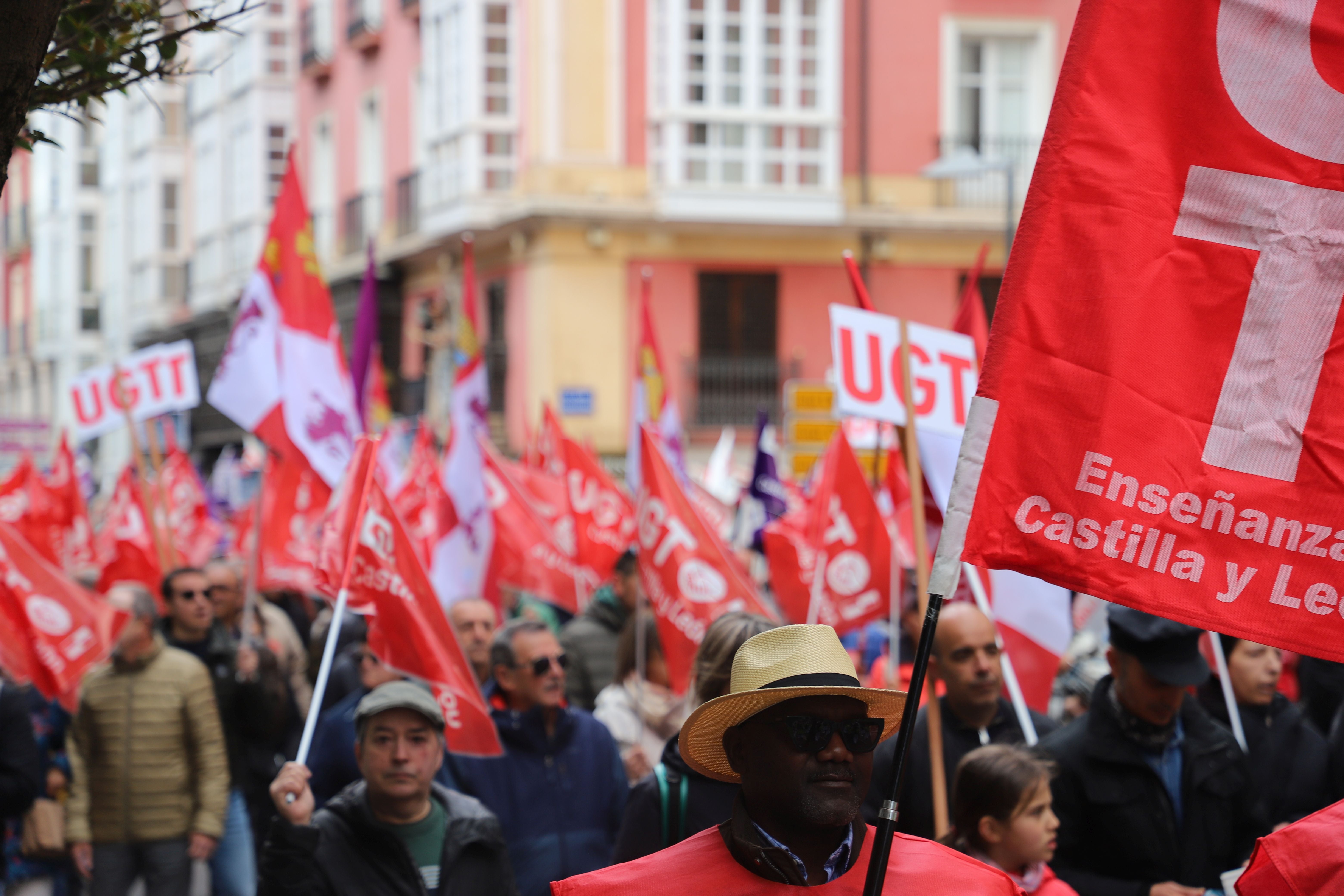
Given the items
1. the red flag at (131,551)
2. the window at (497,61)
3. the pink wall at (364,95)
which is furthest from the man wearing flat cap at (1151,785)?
the pink wall at (364,95)

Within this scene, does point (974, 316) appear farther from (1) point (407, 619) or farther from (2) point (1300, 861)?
(2) point (1300, 861)

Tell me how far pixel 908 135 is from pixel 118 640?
20.4 metres

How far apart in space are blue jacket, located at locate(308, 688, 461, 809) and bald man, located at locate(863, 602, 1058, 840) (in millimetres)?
1480

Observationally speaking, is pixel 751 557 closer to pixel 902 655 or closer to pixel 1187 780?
pixel 902 655

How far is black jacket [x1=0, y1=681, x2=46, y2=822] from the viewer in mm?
6570

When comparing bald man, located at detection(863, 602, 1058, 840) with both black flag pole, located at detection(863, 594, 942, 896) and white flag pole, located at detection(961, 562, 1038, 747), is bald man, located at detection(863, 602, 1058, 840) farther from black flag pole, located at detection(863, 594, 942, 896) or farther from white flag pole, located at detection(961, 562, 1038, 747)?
black flag pole, located at detection(863, 594, 942, 896)

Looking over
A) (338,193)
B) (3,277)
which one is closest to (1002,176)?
(338,193)

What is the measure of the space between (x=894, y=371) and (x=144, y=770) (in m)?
3.28

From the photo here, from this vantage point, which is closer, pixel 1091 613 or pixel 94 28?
pixel 94 28

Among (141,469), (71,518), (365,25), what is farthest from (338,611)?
(365,25)

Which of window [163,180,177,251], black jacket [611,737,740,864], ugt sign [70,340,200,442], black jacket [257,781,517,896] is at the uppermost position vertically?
window [163,180,177,251]

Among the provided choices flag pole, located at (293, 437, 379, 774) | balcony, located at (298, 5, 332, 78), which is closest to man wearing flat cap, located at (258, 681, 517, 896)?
flag pole, located at (293, 437, 379, 774)

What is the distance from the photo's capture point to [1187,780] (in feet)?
14.6

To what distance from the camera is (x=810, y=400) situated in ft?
53.8
